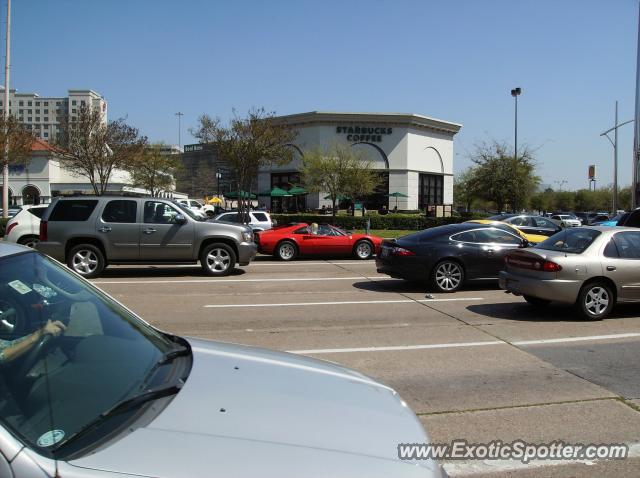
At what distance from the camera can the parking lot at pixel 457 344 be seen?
4.36m

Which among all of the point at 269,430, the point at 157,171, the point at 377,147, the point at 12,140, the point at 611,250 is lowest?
the point at 269,430

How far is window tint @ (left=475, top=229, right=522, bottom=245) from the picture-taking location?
11859 millimetres

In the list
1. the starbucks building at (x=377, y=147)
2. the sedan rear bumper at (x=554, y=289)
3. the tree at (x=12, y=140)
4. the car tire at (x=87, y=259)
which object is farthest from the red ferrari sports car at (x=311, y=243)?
the starbucks building at (x=377, y=147)

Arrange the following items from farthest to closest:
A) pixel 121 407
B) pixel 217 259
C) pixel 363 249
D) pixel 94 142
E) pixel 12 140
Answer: pixel 94 142 → pixel 12 140 → pixel 363 249 → pixel 217 259 → pixel 121 407

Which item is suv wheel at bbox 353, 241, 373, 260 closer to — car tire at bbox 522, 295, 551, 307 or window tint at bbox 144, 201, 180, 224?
window tint at bbox 144, 201, 180, 224

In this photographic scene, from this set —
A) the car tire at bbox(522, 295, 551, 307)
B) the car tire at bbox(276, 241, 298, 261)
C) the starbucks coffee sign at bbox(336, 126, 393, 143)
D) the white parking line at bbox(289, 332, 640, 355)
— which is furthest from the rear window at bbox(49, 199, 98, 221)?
the starbucks coffee sign at bbox(336, 126, 393, 143)

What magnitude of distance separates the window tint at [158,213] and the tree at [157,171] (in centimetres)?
3173

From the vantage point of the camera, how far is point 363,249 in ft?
60.8

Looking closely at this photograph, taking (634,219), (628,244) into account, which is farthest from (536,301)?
(634,219)

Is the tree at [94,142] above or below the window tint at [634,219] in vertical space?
above

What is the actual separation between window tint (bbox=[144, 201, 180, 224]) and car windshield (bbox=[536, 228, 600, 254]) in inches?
338

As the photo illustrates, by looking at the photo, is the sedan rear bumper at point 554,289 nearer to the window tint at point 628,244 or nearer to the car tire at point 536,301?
the car tire at point 536,301

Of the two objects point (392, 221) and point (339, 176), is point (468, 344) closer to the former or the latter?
point (392, 221)

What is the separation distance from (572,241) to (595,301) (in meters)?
1.10
